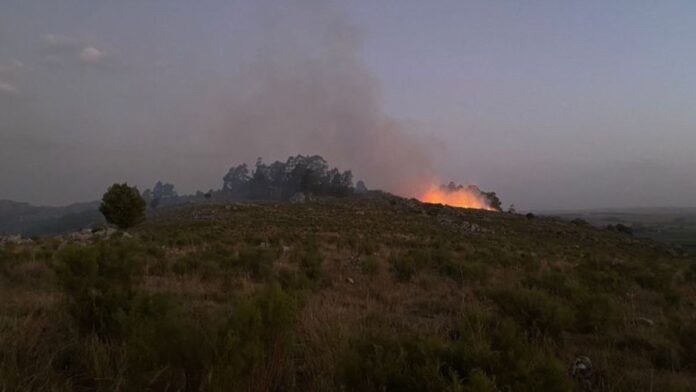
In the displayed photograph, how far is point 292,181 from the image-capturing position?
432 feet

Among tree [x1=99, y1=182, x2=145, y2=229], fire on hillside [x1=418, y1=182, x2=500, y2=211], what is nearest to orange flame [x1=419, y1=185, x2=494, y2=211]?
fire on hillside [x1=418, y1=182, x2=500, y2=211]

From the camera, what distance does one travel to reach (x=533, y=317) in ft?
19.2

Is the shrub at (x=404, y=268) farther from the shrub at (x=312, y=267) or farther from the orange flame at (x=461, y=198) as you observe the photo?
the orange flame at (x=461, y=198)

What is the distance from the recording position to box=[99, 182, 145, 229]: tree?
130 feet

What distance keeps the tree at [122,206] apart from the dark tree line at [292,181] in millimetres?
70286

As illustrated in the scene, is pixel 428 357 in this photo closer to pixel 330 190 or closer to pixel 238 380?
pixel 238 380

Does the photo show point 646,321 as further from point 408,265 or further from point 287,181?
point 287,181

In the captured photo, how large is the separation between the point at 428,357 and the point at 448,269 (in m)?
9.23

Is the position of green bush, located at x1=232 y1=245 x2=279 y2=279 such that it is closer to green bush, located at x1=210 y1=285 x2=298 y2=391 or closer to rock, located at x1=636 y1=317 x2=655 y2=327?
green bush, located at x1=210 y1=285 x2=298 y2=391

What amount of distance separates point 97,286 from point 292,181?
127 metres

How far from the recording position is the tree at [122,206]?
39594 mm

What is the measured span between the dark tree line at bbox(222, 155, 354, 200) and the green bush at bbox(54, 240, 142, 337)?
10501 cm

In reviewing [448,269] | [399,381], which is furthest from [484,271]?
[399,381]

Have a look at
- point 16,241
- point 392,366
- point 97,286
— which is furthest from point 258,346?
point 16,241
